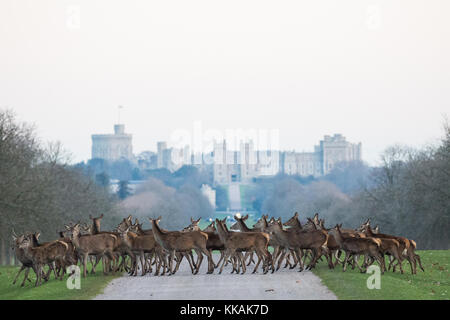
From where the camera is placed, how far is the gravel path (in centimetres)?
2425

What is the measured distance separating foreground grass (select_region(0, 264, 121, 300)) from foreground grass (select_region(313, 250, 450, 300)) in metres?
7.12

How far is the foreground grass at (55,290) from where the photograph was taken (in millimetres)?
25531

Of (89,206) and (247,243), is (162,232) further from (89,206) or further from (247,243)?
(89,206)

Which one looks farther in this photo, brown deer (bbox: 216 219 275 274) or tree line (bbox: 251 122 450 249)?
tree line (bbox: 251 122 450 249)

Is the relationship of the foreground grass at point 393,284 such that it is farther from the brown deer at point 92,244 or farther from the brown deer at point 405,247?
the brown deer at point 92,244

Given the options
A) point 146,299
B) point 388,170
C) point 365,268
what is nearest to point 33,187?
point 365,268

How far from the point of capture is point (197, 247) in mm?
31469

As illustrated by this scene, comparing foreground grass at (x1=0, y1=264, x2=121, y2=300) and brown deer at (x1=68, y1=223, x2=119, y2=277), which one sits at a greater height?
brown deer at (x1=68, y1=223, x2=119, y2=277)

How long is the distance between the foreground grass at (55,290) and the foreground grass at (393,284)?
712 centimetres

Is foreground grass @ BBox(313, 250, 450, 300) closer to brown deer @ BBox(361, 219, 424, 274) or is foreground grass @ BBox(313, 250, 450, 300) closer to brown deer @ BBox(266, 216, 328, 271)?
brown deer @ BBox(361, 219, 424, 274)

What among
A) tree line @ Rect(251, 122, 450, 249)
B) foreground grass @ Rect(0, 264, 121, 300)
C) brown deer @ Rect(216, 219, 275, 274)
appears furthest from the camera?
tree line @ Rect(251, 122, 450, 249)

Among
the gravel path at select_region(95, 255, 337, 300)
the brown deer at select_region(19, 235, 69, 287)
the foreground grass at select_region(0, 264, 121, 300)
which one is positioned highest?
the brown deer at select_region(19, 235, 69, 287)

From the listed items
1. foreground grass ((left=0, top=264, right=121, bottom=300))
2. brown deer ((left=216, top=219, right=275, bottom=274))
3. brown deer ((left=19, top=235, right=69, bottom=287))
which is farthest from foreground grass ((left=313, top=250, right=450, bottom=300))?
brown deer ((left=19, top=235, right=69, bottom=287))
